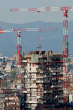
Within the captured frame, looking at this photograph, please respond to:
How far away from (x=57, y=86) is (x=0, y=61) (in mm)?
31118

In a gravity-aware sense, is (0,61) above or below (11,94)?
below

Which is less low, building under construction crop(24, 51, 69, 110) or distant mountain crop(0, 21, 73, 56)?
building under construction crop(24, 51, 69, 110)

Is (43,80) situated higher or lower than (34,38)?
higher

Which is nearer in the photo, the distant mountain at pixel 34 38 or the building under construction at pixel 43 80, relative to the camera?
the building under construction at pixel 43 80

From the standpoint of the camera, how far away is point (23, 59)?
87.7 ft

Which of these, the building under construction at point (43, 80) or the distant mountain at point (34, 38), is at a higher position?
the building under construction at point (43, 80)

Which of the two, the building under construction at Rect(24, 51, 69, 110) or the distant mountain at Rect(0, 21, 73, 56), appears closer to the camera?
the building under construction at Rect(24, 51, 69, 110)

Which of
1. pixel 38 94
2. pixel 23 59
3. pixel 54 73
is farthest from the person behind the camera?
pixel 23 59

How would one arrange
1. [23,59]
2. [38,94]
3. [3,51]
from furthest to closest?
[3,51] < [23,59] < [38,94]

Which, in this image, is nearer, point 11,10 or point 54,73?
point 54,73

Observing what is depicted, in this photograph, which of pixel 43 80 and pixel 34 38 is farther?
pixel 34 38

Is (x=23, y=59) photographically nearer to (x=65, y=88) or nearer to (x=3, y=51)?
(x=65, y=88)

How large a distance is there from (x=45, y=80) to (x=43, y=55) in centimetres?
185

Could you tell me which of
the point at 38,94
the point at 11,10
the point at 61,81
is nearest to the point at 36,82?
the point at 38,94
